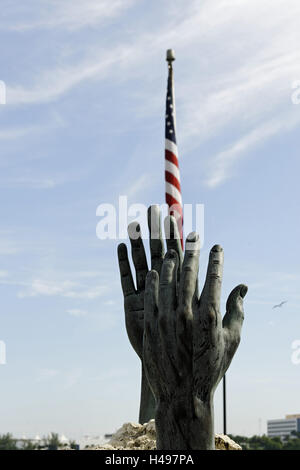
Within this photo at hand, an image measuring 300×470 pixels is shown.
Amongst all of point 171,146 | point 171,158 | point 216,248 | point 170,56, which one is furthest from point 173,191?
point 216,248

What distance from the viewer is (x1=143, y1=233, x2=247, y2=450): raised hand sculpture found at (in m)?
9.95

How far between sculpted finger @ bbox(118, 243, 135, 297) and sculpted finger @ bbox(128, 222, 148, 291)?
0.58ft

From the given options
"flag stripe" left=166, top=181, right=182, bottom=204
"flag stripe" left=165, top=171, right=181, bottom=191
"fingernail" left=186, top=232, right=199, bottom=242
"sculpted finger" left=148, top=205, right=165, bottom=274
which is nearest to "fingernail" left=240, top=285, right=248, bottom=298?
"fingernail" left=186, top=232, right=199, bottom=242

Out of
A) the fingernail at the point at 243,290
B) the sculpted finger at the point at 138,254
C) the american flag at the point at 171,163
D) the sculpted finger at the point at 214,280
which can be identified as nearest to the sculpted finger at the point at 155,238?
the sculpted finger at the point at 138,254

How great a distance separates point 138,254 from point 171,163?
19.8ft

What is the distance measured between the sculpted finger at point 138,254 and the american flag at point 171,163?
11.5ft

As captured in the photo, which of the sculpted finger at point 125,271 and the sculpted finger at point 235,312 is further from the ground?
the sculpted finger at point 125,271

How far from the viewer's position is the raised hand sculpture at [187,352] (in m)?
9.95

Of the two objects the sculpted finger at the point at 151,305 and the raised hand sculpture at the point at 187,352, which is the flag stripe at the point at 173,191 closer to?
the sculpted finger at the point at 151,305

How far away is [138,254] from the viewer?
1366 centimetres

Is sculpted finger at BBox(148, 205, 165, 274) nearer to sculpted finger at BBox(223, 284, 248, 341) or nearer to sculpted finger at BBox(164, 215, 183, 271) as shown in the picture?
sculpted finger at BBox(164, 215, 183, 271)
